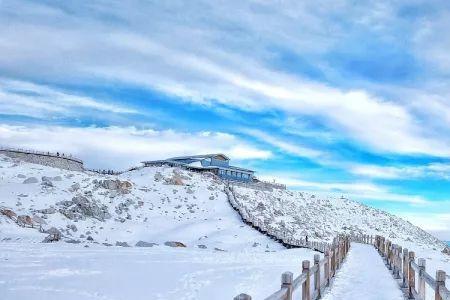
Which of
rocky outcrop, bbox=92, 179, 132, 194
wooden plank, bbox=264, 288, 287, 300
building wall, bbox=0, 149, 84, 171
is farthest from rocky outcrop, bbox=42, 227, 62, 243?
building wall, bbox=0, 149, 84, 171

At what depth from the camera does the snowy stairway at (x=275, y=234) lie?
119 feet

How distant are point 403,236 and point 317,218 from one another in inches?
585

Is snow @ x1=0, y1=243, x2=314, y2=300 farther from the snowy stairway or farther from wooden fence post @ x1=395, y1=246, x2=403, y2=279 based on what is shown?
the snowy stairway

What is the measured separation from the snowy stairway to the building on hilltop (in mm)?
17298

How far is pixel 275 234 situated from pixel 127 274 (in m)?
22.7

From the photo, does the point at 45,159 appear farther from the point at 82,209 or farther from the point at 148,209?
the point at 82,209

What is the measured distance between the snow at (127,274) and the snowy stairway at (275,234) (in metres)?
7.58

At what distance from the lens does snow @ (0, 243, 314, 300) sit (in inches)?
588

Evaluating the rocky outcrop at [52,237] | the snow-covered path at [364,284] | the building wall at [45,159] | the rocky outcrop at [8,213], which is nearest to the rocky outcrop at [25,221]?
the rocky outcrop at [8,213]

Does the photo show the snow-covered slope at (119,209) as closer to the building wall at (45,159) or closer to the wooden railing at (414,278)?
the building wall at (45,159)

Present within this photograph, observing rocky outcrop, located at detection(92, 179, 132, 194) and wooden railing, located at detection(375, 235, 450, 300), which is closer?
wooden railing, located at detection(375, 235, 450, 300)

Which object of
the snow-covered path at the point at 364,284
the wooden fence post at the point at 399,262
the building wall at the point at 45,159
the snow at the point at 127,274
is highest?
the building wall at the point at 45,159

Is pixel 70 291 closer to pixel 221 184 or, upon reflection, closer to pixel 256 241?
pixel 256 241

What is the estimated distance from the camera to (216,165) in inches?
3110
